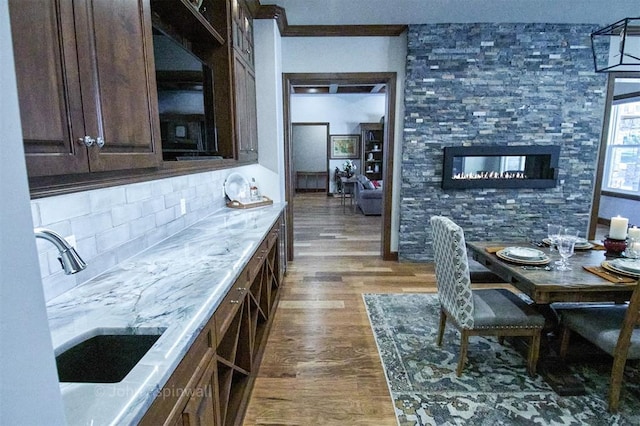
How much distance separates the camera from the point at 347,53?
13.0 ft

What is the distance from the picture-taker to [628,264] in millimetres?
1971

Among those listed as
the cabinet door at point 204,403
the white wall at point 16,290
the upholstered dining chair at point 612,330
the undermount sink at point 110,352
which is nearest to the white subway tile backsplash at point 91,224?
the undermount sink at point 110,352

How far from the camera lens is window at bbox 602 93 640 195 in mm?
5543

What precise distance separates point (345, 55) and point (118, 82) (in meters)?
3.34

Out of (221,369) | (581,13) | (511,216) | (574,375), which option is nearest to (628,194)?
(511,216)

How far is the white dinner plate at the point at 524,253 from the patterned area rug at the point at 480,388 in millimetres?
735

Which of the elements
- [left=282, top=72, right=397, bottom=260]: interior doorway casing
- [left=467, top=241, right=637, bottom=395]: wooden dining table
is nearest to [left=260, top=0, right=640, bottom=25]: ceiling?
[left=282, top=72, right=397, bottom=260]: interior doorway casing

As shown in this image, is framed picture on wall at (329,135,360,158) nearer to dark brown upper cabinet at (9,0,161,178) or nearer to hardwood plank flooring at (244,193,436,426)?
hardwood plank flooring at (244,193,436,426)

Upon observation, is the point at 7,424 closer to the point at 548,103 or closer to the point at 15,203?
the point at 15,203

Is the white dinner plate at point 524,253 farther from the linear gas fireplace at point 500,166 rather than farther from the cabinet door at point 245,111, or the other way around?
the cabinet door at point 245,111

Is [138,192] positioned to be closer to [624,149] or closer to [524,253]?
[524,253]

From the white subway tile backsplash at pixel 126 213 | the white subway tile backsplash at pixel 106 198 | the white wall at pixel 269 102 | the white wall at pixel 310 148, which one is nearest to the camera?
the white subway tile backsplash at pixel 106 198

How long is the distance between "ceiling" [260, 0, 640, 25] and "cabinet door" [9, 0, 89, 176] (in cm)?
283

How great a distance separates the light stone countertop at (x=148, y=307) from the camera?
70 centimetres
